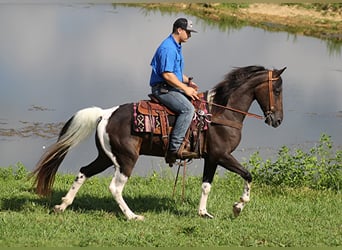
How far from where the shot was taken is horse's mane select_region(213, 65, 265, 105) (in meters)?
8.27

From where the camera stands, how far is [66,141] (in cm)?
812

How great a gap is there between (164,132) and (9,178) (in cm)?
315

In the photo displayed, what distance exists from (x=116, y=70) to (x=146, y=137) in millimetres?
10411

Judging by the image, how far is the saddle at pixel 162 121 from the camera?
311 inches

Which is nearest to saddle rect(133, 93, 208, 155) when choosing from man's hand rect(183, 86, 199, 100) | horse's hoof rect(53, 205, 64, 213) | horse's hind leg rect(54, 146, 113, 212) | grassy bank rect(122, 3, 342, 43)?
man's hand rect(183, 86, 199, 100)

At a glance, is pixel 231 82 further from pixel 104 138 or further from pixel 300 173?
pixel 300 173

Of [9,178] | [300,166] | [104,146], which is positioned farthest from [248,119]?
[104,146]

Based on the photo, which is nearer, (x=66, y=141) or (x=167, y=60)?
(x=167, y=60)

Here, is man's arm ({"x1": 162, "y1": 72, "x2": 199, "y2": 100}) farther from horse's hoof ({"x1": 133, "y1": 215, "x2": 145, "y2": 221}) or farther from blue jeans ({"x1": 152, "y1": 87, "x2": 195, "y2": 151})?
horse's hoof ({"x1": 133, "y1": 215, "x2": 145, "y2": 221})

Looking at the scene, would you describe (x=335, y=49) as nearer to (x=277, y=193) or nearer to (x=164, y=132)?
(x=277, y=193)

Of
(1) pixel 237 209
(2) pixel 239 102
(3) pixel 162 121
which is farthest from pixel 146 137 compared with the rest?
(1) pixel 237 209

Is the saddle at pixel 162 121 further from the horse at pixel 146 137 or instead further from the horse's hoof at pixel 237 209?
the horse's hoof at pixel 237 209

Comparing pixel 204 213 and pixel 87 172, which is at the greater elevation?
pixel 87 172

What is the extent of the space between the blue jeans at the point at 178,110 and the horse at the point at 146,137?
205 millimetres
